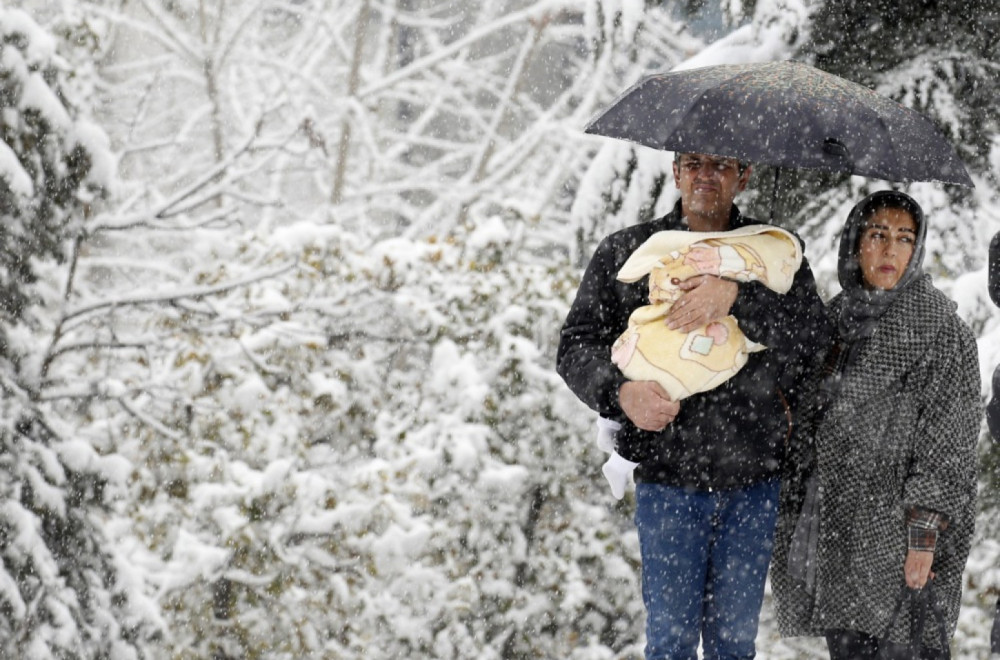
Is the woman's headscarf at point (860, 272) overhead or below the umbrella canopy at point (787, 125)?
below

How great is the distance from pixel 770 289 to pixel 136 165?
A: 35.4ft

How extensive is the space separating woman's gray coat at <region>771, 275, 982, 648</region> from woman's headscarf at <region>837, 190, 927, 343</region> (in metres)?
0.04

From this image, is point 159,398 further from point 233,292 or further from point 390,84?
point 390,84

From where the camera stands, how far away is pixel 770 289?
123 inches

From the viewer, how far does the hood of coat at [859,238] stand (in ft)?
10.7

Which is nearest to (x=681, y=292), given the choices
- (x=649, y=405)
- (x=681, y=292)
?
(x=681, y=292)

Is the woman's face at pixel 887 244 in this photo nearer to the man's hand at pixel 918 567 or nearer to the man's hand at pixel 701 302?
the man's hand at pixel 701 302

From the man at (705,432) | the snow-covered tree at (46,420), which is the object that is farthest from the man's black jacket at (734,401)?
the snow-covered tree at (46,420)

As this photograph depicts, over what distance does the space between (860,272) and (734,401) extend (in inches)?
20.3

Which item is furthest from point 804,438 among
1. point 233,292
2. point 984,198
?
point 233,292

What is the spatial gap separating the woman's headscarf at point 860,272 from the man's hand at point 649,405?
60 cm

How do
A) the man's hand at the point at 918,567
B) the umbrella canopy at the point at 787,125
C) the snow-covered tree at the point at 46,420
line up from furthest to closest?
the snow-covered tree at the point at 46,420
the man's hand at the point at 918,567
the umbrella canopy at the point at 787,125

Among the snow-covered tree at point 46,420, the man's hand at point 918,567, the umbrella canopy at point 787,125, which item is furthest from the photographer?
the snow-covered tree at point 46,420

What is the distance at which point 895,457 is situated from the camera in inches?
128
